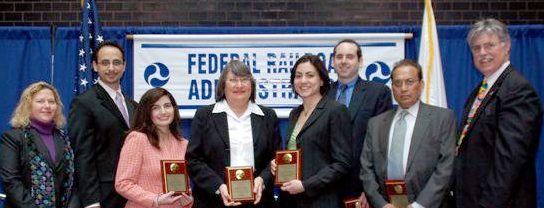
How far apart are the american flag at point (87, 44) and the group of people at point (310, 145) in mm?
1457

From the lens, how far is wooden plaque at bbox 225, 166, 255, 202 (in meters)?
3.52

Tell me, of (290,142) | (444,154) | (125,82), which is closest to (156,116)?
(290,142)

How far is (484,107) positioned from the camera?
3.48 metres

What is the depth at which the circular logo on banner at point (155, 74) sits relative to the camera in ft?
20.9

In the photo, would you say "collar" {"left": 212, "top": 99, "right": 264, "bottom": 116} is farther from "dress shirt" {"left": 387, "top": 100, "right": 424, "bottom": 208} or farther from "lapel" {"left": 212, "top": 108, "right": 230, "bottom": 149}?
"dress shirt" {"left": 387, "top": 100, "right": 424, "bottom": 208}

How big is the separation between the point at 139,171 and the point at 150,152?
135 mm

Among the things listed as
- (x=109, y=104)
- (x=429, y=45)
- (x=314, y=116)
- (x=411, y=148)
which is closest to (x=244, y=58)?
(x=429, y=45)

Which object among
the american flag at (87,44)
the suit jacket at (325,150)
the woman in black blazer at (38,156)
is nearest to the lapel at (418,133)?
the suit jacket at (325,150)

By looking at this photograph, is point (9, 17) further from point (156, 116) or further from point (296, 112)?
point (296, 112)

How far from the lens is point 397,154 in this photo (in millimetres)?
3600

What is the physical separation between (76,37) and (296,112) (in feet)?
11.1

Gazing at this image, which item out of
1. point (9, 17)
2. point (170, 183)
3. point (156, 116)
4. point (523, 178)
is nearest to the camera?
point (523, 178)

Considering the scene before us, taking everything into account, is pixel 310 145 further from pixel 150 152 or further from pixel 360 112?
pixel 150 152

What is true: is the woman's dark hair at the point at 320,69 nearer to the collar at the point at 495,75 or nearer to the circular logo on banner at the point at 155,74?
the collar at the point at 495,75
